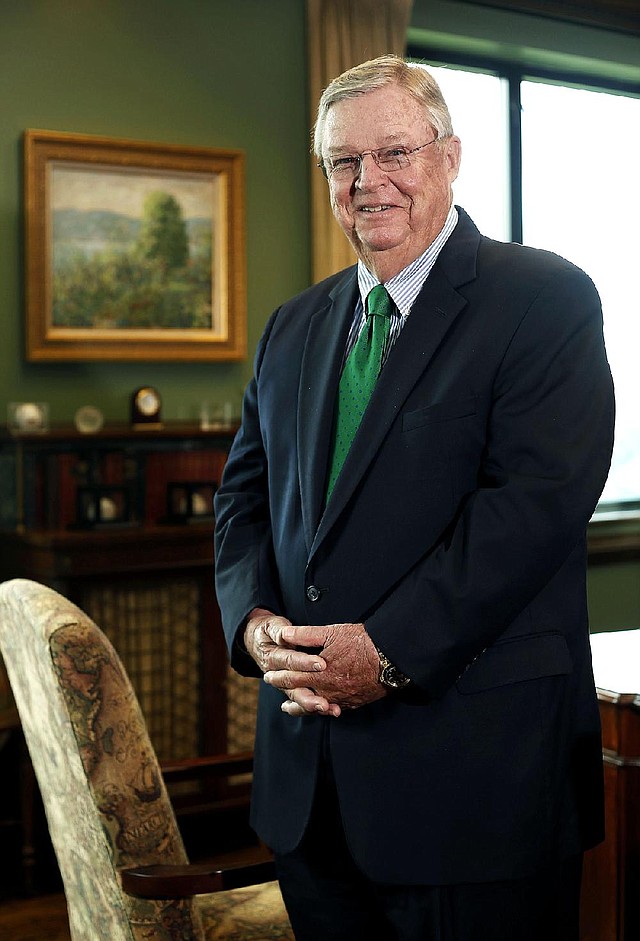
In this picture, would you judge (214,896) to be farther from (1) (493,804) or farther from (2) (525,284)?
(2) (525,284)

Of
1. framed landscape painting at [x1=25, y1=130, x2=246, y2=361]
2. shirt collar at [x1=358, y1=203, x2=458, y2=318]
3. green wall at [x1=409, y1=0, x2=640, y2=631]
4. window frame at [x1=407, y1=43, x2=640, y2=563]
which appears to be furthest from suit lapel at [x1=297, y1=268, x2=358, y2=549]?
window frame at [x1=407, y1=43, x2=640, y2=563]

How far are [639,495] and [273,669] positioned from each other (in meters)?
4.85

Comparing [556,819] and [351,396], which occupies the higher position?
[351,396]

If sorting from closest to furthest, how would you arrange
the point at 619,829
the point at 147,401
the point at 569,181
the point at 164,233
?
1. the point at 619,829
2. the point at 147,401
3. the point at 164,233
4. the point at 569,181

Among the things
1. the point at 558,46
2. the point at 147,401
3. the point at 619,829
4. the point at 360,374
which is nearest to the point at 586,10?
the point at 558,46

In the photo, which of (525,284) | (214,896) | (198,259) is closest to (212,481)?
(198,259)

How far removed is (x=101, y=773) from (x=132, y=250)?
304cm

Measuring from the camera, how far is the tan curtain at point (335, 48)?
4.97m

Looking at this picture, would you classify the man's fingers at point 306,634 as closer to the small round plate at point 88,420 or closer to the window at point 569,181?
the small round plate at point 88,420

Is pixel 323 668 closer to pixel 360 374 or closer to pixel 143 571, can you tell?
pixel 360 374

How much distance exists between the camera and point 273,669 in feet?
5.85

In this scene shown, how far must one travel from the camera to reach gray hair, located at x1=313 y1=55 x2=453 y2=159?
1792mm

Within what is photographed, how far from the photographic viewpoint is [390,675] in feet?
5.38

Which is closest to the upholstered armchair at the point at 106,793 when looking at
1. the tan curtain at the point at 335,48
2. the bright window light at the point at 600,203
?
the tan curtain at the point at 335,48
